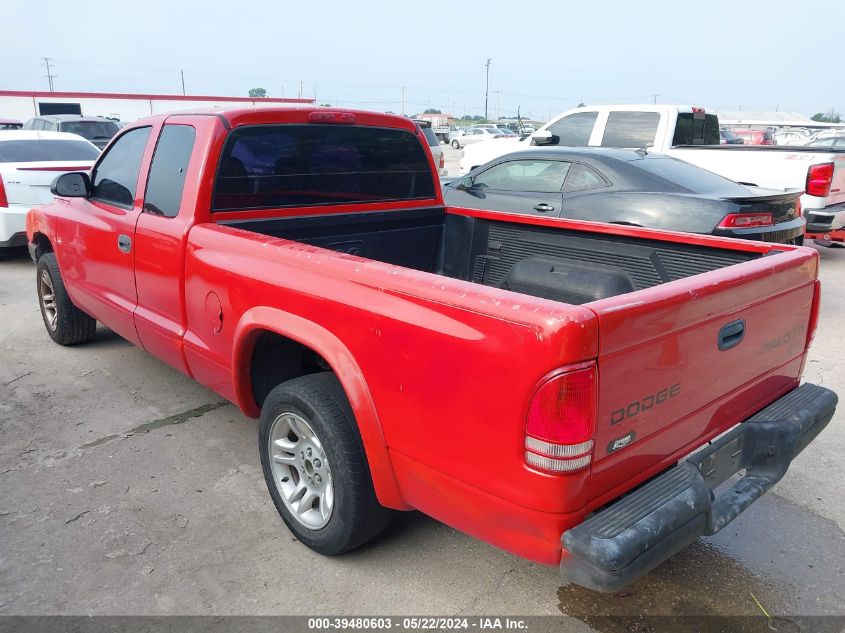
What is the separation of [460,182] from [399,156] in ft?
11.5

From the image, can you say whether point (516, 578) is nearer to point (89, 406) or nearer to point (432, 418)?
point (432, 418)

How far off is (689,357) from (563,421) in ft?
1.93

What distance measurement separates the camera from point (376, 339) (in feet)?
7.50

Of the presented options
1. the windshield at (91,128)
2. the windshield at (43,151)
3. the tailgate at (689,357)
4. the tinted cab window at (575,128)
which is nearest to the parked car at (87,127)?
the windshield at (91,128)

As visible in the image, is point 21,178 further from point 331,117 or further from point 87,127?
point 87,127

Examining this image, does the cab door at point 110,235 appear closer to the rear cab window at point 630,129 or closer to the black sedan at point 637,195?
the black sedan at point 637,195

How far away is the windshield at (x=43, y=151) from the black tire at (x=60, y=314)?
3.72 metres

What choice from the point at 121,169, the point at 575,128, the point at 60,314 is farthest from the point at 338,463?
the point at 575,128

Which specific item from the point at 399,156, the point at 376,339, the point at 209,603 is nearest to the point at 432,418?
the point at 376,339

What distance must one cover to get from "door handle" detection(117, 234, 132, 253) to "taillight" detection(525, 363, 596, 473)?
2791mm

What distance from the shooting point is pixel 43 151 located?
8.65m

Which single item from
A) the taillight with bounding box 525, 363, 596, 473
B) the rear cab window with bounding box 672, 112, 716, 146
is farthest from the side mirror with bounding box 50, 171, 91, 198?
the rear cab window with bounding box 672, 112, 716, 146

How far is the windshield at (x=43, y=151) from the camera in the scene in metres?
8.27

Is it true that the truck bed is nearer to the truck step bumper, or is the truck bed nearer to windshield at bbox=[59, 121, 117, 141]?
the truck step bumper
